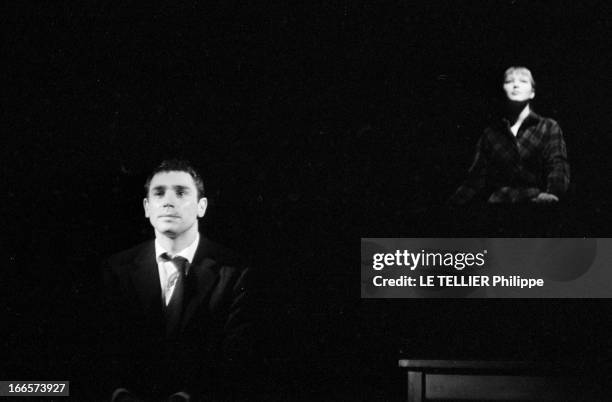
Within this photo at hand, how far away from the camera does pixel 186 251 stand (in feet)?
10.1

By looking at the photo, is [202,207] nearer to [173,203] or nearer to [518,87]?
[173,203]

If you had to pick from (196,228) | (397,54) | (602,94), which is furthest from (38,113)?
(602,94)

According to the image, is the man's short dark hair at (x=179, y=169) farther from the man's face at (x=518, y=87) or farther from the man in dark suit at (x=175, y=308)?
the man's face at (x=518, y=87)

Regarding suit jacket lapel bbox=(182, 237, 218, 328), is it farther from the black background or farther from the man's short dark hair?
the man's short dark hair

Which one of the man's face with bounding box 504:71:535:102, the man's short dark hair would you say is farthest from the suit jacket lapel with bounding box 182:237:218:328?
the man's face with bounding box 504:71:535:102

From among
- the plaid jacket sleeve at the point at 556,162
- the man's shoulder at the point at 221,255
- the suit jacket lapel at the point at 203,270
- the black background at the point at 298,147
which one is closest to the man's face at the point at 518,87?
the black background at the point at 298,147

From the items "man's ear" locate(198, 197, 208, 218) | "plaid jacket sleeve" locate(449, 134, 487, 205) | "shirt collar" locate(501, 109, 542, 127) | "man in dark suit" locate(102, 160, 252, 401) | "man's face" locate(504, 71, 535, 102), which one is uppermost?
"man's face" locate(504, 71, 535, 102)

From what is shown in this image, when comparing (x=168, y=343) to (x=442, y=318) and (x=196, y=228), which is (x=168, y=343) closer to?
(x=196, y=228)

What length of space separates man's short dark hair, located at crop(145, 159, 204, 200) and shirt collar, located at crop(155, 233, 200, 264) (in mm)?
191

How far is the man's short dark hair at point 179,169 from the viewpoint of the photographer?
3.09 m

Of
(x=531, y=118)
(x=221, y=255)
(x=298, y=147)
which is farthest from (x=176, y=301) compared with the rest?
(x=531, y=118)

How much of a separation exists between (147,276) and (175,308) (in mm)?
181

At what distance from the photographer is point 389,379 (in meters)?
3.01

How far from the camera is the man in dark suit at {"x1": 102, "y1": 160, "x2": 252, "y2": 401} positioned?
3.02 m
